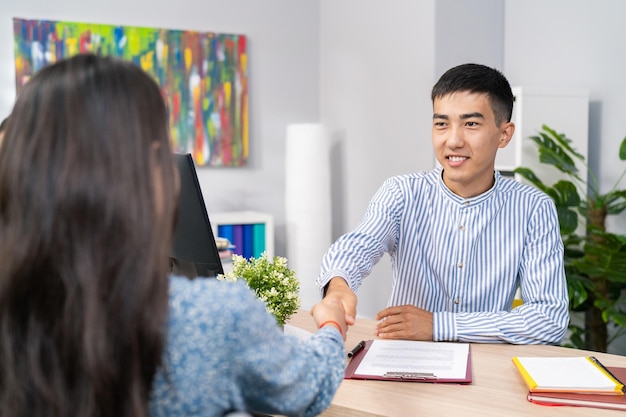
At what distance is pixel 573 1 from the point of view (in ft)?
12.8

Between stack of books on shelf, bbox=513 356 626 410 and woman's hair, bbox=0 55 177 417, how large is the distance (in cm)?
86

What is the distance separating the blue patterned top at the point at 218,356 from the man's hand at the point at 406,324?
89 cm

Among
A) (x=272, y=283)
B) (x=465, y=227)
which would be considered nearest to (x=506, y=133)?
(x=465, y=227)

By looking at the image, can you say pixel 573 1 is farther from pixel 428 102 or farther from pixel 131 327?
pixel 131 327

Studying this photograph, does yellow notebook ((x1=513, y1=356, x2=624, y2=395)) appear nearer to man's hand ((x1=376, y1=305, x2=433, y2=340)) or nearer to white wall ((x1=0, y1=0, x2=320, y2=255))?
man's hand ((x1=376, y1=305, x2=433, y2=340))

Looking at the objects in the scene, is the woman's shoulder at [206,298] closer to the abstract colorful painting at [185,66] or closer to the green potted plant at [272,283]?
the green potted plant at [272,283]

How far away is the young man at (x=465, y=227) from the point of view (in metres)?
2.11

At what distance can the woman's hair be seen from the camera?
83 centimetres

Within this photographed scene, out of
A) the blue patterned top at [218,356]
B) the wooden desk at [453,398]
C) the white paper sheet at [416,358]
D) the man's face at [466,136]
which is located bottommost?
the wooden desk at [453,398]

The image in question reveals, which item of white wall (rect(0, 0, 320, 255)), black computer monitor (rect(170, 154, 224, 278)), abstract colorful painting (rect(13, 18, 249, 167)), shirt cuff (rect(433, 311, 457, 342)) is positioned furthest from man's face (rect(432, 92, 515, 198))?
Result: white wall (rect(0, 0, 320, 255))

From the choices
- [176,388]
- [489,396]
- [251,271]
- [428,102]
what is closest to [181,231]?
[251,271]

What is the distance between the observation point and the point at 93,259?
834 mm

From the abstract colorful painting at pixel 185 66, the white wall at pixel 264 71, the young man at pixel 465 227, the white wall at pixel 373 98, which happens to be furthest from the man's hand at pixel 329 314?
the white wall at pixel 264 71

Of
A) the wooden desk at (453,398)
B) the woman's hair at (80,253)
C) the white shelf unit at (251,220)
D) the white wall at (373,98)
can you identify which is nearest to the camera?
the woman's hair at (80,253)
